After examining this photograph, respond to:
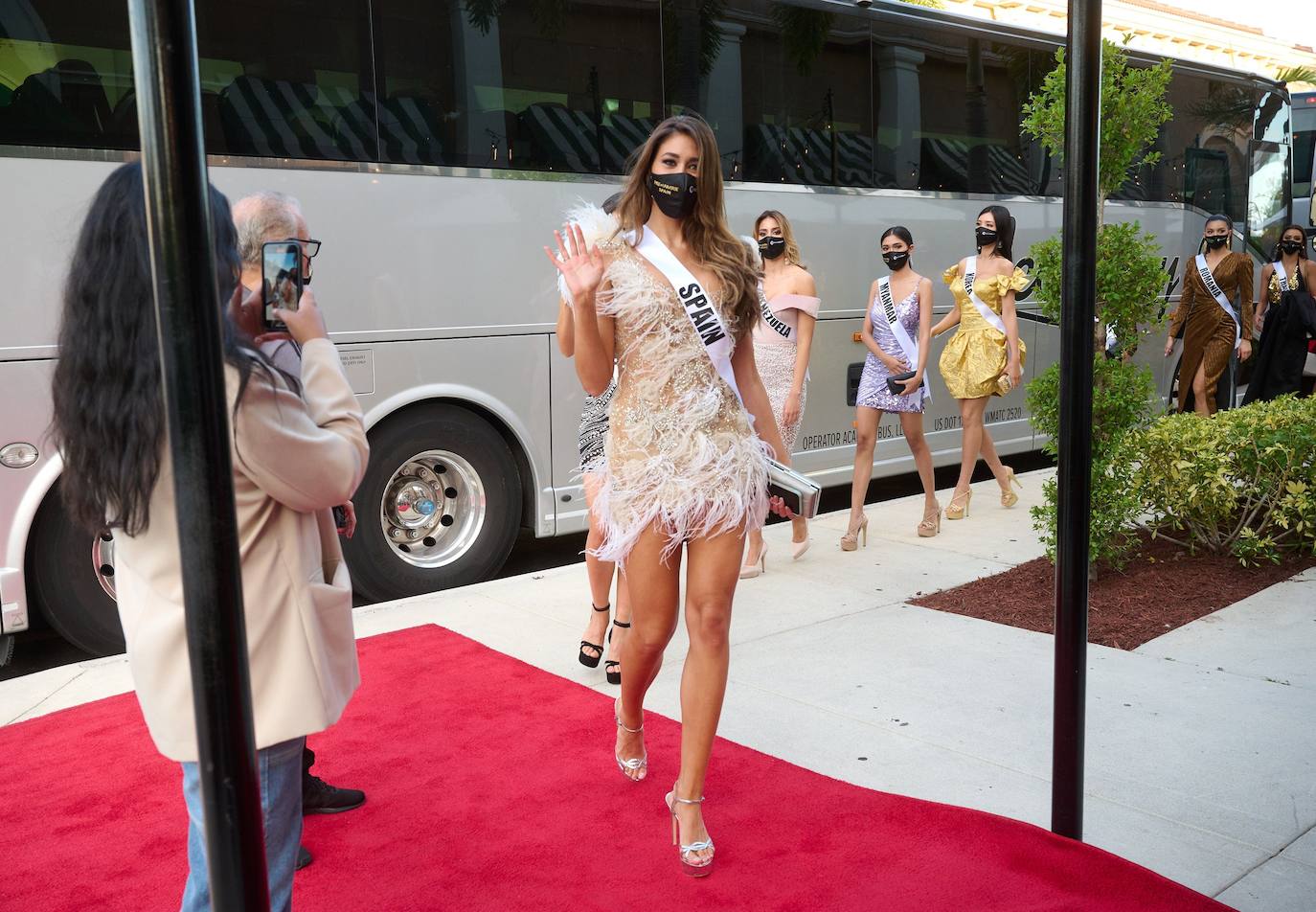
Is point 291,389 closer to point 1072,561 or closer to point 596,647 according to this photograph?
point 1072,561

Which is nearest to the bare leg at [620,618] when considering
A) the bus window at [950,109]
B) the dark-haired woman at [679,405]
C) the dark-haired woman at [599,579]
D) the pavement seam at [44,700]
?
the dark-haired woman at [599,579]

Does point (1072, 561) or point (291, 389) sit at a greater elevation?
point (291, 389)

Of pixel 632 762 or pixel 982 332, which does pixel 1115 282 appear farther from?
pixel 632 762

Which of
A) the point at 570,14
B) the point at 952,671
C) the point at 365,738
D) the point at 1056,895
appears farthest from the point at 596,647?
the point at 570,14

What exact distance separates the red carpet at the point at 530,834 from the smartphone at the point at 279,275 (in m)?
1.66

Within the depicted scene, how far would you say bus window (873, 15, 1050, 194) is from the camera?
9.00 meters

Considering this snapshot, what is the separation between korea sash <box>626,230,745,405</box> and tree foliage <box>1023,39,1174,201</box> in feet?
10.7

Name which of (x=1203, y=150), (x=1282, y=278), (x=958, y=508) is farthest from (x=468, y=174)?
(x=1282, y=278)

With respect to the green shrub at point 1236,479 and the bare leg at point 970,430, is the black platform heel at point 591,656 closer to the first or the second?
the green shrub at point 1236,479

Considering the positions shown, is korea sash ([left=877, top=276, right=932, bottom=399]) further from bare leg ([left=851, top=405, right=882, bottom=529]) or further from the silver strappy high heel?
the silver strappy high heel

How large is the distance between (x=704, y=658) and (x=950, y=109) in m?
7.31

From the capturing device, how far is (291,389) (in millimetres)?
2281

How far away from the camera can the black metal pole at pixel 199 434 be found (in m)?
1.56

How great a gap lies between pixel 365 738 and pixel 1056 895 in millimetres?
2474
